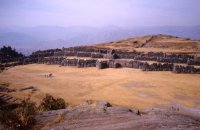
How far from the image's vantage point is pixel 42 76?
1160 inches

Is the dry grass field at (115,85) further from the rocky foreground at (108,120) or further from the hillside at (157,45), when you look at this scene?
the hillside at (157,45)

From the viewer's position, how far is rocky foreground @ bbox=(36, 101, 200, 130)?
31.8 feet

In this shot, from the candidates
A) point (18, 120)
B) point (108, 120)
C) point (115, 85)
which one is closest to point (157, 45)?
point (115, 85)

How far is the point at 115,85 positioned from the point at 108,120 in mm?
13407

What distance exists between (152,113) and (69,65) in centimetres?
2407

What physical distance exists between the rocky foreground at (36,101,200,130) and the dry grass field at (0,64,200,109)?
6.61 meters

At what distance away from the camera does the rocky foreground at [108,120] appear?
9688 millimetres

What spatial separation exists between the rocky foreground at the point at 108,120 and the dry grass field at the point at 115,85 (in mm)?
6610

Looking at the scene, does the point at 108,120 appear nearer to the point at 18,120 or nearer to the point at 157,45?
the point at 18,120

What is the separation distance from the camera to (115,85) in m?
23.7

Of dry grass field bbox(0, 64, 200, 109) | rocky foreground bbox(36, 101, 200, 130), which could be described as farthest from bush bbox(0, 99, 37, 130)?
dry grass field bbox(0, 64, 200, 109)

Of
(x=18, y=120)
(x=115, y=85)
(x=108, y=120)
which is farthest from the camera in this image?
(x=115, y=85)

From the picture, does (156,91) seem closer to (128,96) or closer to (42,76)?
(128,96)

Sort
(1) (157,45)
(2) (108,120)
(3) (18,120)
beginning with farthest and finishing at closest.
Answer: (1) (157,45), (2) (108,120), (3) (18,120)
